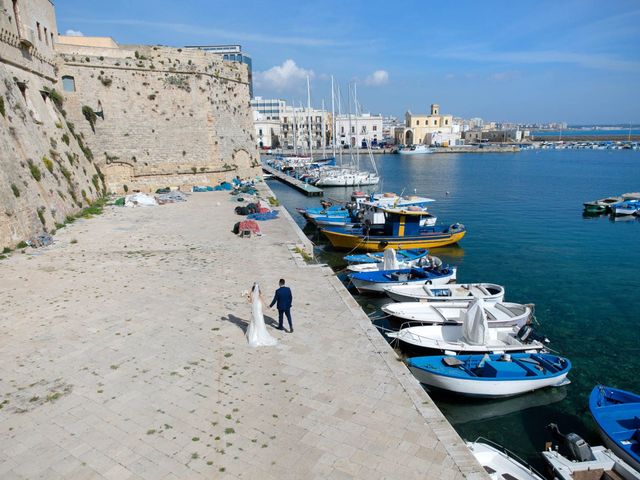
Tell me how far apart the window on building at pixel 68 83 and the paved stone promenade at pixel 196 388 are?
17.9 metres

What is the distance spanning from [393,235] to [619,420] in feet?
42.9

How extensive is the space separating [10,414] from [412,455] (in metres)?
5.43

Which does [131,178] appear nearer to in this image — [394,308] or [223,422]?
[394,308]

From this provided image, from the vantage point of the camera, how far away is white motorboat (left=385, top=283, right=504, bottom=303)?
12319 millimetres

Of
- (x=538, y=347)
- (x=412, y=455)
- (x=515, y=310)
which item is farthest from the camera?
(x=515, y=310)

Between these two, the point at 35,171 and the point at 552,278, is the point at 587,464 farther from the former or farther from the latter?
the point at 35,171

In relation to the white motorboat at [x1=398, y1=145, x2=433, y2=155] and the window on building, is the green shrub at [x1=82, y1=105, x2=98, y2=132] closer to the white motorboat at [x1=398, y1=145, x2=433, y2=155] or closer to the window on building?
the window on building

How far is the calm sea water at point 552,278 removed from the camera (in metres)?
8.46

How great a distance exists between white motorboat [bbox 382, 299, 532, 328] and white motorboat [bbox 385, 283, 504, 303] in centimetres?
40

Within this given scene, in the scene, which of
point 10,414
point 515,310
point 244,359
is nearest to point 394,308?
point 515,310

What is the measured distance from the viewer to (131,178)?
2800cm

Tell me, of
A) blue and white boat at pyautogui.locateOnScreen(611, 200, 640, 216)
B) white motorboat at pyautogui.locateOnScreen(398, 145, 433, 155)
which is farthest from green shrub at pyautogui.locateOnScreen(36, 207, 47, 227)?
white motorboat at pyautogui.locateOnScreen(398, 145, 433, 155)

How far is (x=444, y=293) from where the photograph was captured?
42.1 feet

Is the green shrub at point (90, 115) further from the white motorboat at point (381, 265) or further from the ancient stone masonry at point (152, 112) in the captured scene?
the white motorboat at point (381, 265)
